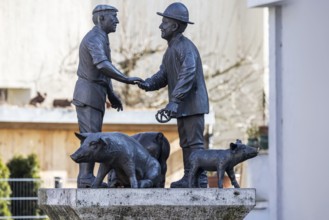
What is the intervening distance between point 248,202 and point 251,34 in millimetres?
21116

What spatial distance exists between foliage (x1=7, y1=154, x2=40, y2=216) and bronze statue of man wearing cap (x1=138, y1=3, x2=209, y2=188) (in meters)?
9.73

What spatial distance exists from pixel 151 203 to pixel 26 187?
11.0 m

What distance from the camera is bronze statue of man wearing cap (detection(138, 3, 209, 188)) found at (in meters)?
12.3

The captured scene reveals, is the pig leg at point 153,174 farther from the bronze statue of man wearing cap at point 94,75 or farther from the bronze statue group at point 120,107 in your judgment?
the bronze statue of man wearing cap at point 94,75

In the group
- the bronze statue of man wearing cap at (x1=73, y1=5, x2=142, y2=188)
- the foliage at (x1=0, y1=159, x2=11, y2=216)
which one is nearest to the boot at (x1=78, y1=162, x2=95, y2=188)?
the bronze statue of man wearing cap at (x1=73, y1=5, x2=142, y2=188)

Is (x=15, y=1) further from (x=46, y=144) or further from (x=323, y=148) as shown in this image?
(x=323, y=148)

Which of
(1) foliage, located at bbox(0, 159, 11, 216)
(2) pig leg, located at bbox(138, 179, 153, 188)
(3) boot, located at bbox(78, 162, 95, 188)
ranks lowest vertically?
(1) foliage, located at bbox(0, 159, 11, 216)

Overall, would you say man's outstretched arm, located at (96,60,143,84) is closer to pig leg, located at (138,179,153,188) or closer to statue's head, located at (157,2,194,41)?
statue's head, located at (157,2,194,41)

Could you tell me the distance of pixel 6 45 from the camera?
30844 mm

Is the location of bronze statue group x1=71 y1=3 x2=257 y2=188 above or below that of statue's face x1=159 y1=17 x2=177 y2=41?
below

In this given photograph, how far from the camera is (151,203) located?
11555mm

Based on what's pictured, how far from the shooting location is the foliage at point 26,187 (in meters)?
22.2

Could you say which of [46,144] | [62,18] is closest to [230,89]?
[62,18]

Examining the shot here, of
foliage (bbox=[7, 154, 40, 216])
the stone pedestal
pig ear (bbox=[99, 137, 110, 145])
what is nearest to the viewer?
the stone pedestal
